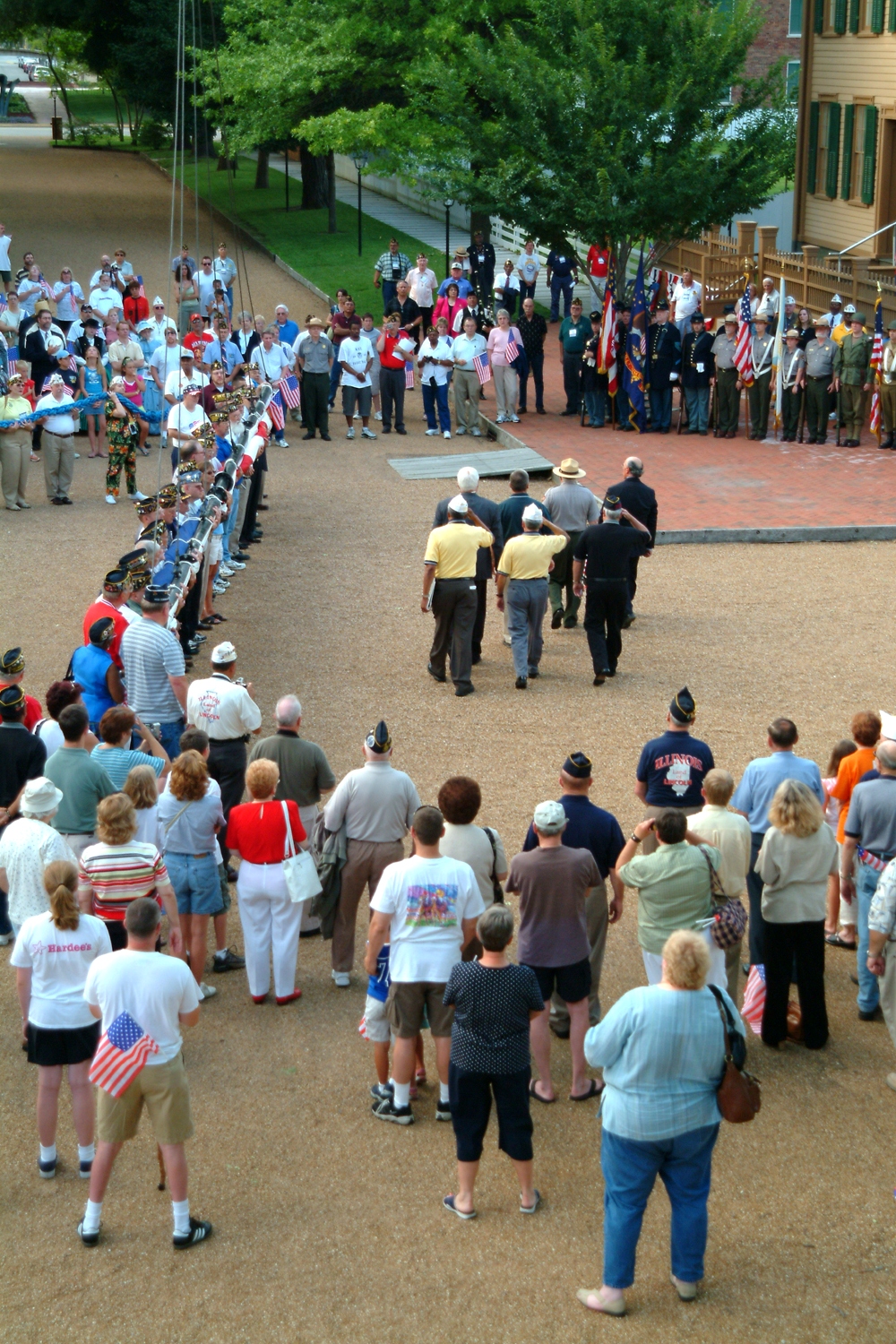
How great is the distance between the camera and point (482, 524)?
491 inches

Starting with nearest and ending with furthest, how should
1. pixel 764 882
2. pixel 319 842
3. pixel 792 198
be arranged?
pixel 764 882 < pixel 319 842 < pixel 792 198

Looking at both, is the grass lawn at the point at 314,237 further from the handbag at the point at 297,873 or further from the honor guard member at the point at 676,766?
the handbag at the point at 297,873

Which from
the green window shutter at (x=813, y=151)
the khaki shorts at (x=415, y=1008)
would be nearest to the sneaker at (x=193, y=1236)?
the khaki shorts at (x=415, y=1008)

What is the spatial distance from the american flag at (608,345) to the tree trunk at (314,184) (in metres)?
20.4

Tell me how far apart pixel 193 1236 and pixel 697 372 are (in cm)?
1821

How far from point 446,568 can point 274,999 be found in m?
4.98

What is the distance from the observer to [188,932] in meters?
7.77

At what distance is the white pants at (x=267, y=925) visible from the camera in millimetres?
7477

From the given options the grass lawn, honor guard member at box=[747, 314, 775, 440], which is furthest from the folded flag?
the grass lawn

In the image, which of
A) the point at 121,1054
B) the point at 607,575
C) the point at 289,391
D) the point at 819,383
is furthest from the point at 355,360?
the point at 121,1054

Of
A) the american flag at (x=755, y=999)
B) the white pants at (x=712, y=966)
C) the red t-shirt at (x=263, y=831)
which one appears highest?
the red t-shirt at (x=263, y=831)

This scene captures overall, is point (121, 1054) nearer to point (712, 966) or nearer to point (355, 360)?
point (712, 966)

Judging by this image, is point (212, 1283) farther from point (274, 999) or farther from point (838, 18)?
point (838, 18)

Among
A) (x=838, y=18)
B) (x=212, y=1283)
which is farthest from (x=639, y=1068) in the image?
(x=838, y=18)
